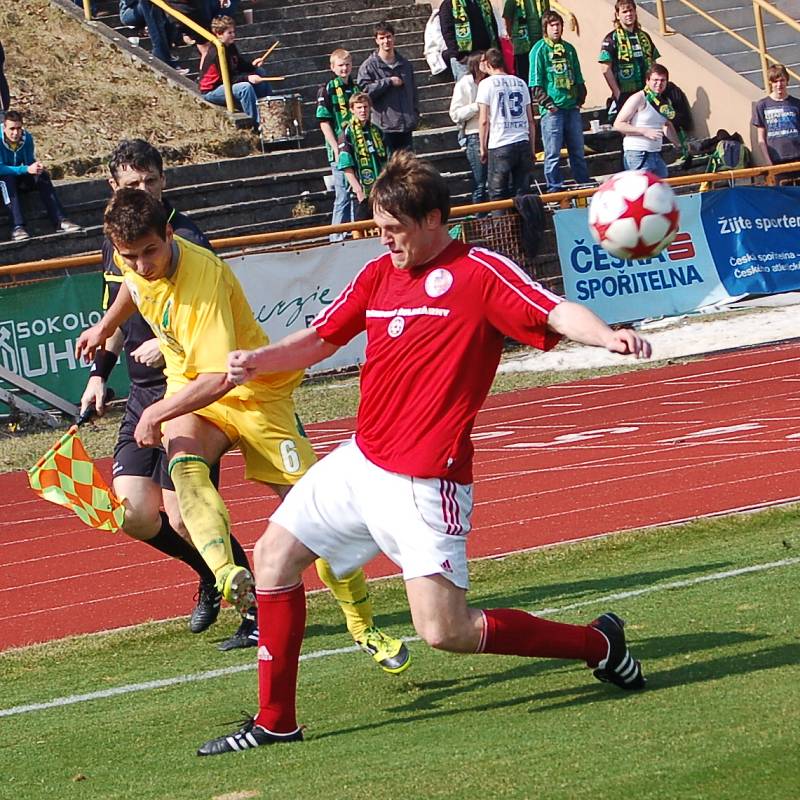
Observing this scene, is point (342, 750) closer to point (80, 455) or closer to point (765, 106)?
point (80, 455)

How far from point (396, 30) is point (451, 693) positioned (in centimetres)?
2127

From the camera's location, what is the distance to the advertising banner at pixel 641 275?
61.7 ft

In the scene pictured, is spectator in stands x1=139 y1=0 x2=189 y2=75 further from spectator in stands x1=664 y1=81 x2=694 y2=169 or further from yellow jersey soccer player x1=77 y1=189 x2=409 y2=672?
yellow jersey soccer player x1=77 y1=189 x2=409 y2=672

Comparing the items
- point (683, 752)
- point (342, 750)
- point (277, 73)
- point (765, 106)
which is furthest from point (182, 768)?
point (277, 73)

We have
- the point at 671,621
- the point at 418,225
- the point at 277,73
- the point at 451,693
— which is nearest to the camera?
the point at 418,225

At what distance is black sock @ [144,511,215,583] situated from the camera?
8.14 m

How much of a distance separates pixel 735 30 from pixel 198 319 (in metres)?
22.8

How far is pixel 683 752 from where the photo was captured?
191 inches

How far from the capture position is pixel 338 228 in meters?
17.5

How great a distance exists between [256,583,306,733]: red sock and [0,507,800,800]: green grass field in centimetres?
14

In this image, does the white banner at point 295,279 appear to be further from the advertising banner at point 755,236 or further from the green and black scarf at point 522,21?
the green and black scarf at point 522,21

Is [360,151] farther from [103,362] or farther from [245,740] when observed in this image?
[245,740]

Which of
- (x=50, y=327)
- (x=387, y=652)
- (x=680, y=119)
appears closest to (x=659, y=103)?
(x=680, y=119)

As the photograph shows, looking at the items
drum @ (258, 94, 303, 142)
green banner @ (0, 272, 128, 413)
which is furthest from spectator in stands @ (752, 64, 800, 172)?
green banner @ (0, 272, 128, 413)
